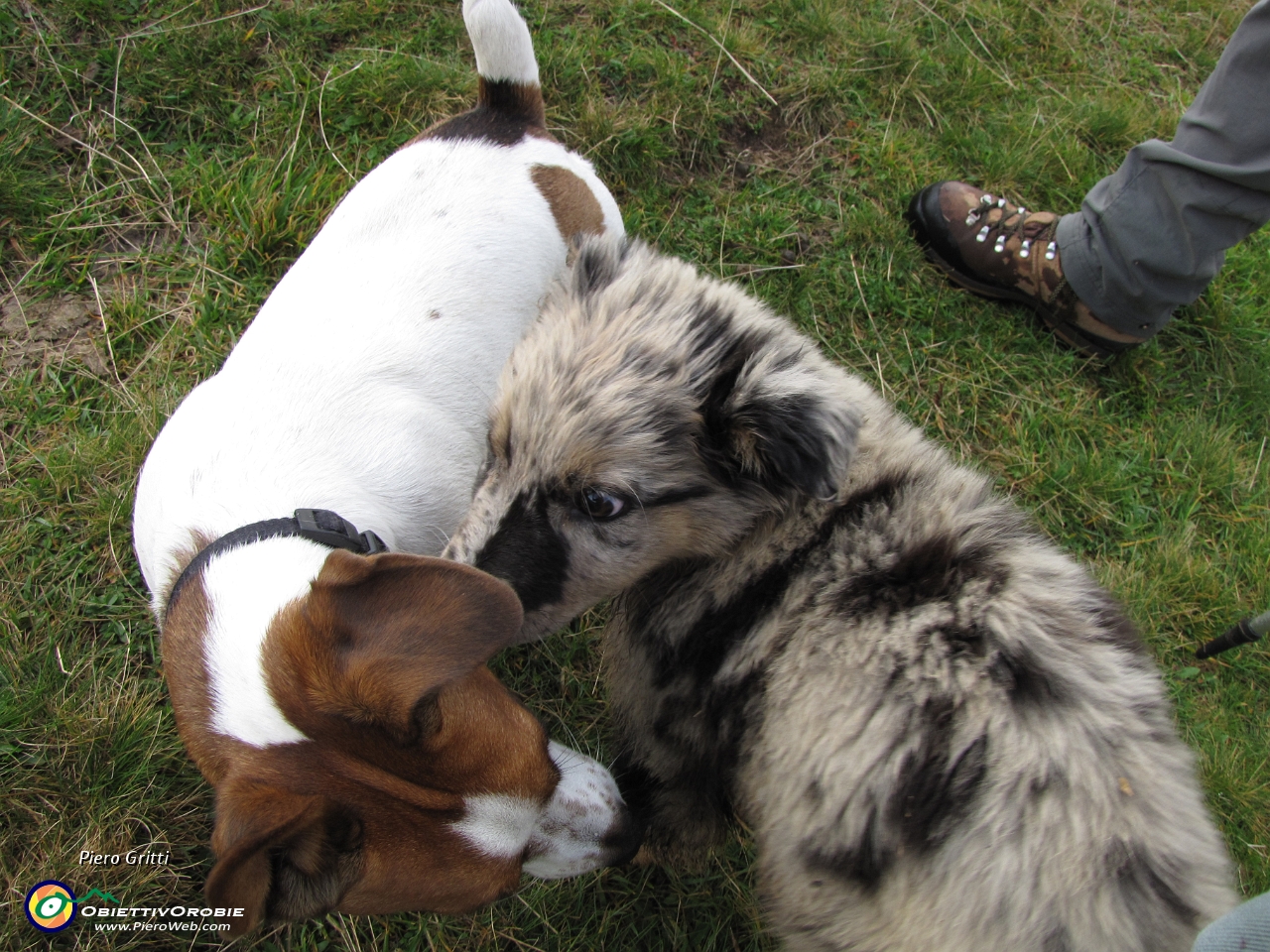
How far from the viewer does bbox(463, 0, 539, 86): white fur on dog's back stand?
110 inches

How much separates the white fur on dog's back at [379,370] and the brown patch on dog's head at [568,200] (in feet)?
0.16

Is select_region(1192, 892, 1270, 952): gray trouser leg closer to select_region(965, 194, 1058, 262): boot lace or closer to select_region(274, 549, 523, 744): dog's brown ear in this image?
select_region(274, 549, 523, 744): dog's brown ear

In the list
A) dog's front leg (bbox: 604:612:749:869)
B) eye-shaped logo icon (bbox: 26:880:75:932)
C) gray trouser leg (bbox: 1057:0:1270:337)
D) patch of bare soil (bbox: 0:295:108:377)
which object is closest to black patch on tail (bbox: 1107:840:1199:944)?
dog's front leg (bbox: 604:612:749:869)

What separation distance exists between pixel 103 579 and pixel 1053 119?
5.51m

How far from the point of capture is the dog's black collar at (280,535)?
6.69 ft

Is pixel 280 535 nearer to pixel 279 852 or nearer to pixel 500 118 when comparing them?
pixel 279 852

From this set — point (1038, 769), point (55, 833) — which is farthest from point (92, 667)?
point (1038, 769)

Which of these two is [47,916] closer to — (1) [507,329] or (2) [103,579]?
(2) [103,579]

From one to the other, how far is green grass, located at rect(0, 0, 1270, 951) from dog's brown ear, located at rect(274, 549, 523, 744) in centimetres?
163

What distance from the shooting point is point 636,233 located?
402 centimetres

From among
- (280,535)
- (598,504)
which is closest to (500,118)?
(598,504)

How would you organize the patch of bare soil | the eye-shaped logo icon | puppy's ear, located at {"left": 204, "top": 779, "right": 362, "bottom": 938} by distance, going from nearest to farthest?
puppy's ear, located at {"left": 204, "top": 779, "right": 362, "bottom": 938} → the eye-shaped logo icon → the patch of bare soil

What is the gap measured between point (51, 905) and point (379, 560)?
2.16 metres

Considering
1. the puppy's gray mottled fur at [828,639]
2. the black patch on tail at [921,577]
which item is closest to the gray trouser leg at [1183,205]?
the puppy's gray mottled fur at [828,639]
